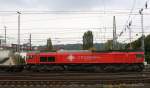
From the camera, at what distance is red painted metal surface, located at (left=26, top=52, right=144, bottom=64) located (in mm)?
45781

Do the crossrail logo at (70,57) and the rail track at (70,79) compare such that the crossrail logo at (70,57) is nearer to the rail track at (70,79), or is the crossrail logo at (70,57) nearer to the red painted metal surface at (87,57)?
the red painted metal surface at (87,57)

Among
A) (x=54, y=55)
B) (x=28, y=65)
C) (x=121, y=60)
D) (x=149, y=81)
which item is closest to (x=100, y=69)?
(x=121, y=60)

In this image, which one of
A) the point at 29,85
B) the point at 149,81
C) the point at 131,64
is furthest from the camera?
the point at 131,64

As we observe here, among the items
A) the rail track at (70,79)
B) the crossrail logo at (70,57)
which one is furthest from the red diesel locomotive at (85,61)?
the rail track at (70,79)

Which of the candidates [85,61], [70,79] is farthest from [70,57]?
[70,79]

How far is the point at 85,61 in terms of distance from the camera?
46281 millimetres

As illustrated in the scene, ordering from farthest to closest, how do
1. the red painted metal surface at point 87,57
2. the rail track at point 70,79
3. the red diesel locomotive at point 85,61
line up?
1. the red painted metal surface at point 87,57
2. the red diesel locomotive at point 85,61
3. the rail track at point 70,79

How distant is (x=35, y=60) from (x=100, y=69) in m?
9.24

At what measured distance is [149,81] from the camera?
76.9ft

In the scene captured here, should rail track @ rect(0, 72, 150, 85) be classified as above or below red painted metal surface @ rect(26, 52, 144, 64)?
below

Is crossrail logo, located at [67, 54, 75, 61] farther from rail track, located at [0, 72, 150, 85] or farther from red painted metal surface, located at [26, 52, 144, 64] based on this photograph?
rail track, located at [0, 72, 150, 85]

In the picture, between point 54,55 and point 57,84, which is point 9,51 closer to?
point 54,55

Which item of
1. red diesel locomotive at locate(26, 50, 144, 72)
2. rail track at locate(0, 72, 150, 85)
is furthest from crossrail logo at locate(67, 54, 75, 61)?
rail track at locate(0, 72, 150, 85)

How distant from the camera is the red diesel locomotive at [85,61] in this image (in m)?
45.5
